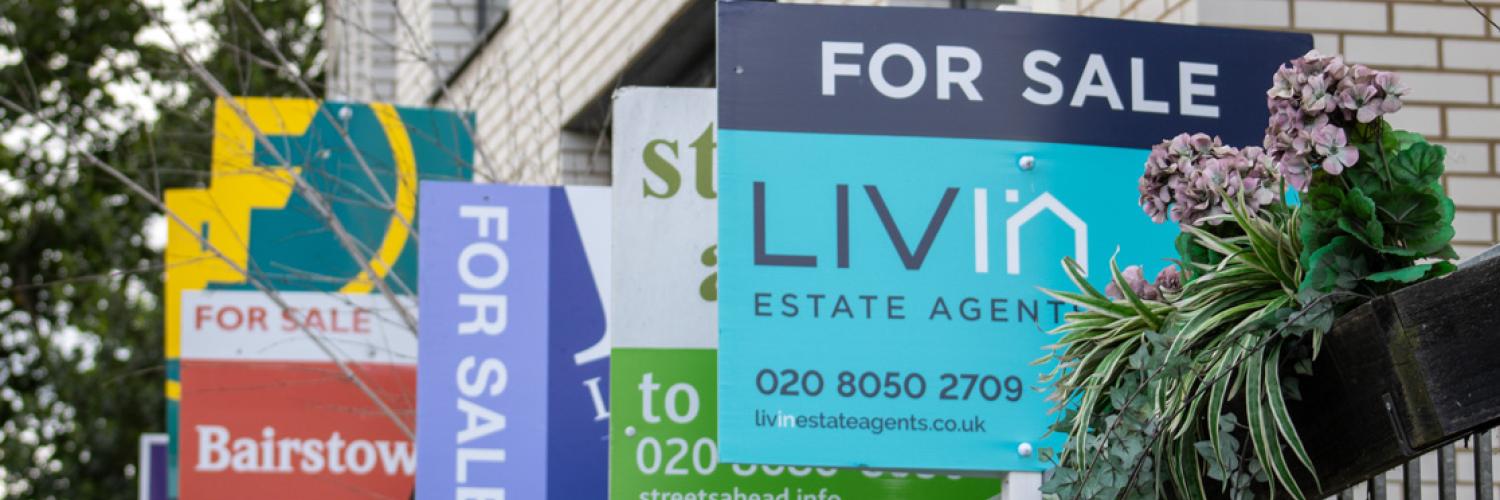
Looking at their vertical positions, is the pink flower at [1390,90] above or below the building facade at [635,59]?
below

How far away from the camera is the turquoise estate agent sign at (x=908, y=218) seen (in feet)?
14.8

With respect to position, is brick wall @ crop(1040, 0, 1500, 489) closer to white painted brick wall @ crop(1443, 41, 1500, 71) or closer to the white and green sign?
white painted brick wall @ crop(1443, 41, 1500, 71)

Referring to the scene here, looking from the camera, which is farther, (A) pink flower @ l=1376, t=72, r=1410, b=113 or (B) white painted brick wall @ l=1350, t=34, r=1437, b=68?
(B) white painted brick wall @ l=1350, t=34, r=1437, b=68

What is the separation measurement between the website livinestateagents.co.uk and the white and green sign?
875 millimetres

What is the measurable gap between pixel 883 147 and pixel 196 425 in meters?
4.90

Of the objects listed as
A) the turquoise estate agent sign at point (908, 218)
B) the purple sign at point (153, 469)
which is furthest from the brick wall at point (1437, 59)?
the purple sign at point (153, 469)

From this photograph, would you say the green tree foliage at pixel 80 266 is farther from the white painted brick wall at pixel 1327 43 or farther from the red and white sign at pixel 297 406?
the white painted brick wall at pixel 1327 43

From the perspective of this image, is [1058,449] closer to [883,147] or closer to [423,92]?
[883,147]

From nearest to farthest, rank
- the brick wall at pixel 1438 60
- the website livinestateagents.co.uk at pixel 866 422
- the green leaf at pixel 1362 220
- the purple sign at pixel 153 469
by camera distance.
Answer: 1. the green leaf at pixel 1362 220
2. the website livinestateagents.co.uk at pixel 866 422
3. the brick wall at pixel 1438 60
4. the purple sign at pixel 153 469

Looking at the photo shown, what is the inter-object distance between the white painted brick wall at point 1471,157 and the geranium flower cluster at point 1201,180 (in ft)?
6.48

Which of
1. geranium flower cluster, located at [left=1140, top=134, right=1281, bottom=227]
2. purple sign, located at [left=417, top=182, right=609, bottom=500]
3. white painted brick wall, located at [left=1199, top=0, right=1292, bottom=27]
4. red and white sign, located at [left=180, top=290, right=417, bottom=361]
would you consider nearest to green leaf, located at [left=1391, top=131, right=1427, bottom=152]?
geranium flower cluster, located at [left=1140, top=134, right=1281, bottom=227]

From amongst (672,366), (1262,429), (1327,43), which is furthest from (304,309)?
(1262,429)

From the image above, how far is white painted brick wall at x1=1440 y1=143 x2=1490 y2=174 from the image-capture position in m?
5.78

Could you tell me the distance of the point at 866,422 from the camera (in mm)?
4535
